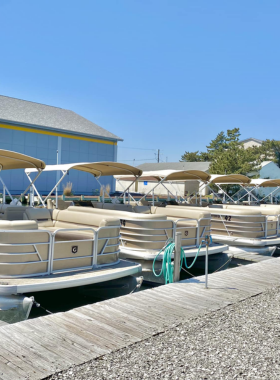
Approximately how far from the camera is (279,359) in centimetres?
373

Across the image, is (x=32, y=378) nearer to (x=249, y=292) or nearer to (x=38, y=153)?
(x=249, y=292)

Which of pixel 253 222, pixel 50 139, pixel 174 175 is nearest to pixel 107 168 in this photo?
pixel 174 175

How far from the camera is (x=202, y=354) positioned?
379 centimetres

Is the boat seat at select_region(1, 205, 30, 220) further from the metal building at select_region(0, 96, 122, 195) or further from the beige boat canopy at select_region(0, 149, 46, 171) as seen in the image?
the metal building at select_region(0, 96, 122, 195)

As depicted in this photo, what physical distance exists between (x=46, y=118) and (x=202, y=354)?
29.8 metres

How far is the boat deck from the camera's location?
17.4 feet

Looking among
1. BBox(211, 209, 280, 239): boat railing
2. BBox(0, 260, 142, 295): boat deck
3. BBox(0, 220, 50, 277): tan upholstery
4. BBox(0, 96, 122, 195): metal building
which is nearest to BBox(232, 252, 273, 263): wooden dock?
BBox(211, 209, 280, 239): boat railing

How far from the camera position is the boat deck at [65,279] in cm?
529

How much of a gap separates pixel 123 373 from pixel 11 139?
2671 centimetres

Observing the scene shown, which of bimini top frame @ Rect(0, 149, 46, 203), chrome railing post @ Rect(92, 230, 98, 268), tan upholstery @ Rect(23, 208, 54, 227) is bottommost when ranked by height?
chrome railing post @ Rect(92, 230, 98, 268)

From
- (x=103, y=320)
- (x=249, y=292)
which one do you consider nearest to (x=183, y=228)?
(x=249, y=292)

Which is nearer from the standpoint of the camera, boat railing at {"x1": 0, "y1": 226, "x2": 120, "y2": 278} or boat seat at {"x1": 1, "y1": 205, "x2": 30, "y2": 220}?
boat railing at {"x1": 0, "y1": 226, "x2": 120, "y2": 278}

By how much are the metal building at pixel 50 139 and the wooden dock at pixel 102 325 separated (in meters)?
22.8

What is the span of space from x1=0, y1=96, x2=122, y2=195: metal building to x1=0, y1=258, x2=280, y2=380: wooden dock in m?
22.8
